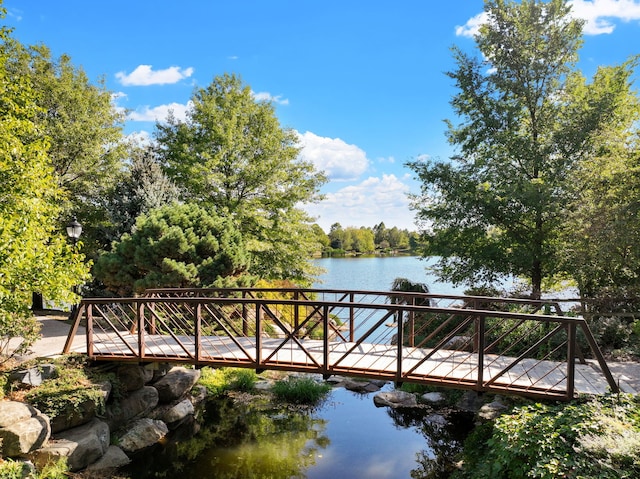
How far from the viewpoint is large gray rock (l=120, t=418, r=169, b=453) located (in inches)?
327

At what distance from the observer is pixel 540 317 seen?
6.28 m

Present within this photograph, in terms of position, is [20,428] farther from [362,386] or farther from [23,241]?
[362,386]

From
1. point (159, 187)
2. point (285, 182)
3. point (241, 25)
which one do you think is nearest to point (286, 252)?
point (285, 182)

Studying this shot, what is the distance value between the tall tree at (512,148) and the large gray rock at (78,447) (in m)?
11.0

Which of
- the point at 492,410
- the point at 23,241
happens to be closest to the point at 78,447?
the point at 23,241

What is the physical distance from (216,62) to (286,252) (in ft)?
31.1

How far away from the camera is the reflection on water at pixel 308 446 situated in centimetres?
780

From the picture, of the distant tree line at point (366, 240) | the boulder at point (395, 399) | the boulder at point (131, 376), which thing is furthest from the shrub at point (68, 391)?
the distant tree line at point (366, 240)

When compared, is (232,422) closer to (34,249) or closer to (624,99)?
(34,249)

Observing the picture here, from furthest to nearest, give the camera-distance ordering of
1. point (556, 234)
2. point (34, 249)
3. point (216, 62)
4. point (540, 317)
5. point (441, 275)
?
point (216, 62)
point (441, 275)
point (556, 234)
point (34, 249)
point (540, 317)

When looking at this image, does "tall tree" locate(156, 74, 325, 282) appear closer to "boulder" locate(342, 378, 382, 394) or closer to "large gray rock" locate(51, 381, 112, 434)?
"boulder" locate(342, 378, 382, 394)

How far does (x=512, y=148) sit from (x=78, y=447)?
13.6 m

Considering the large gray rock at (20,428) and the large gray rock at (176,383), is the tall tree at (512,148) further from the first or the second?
the large gray rock at (20,428)

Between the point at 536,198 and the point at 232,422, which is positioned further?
the point at 536,198
